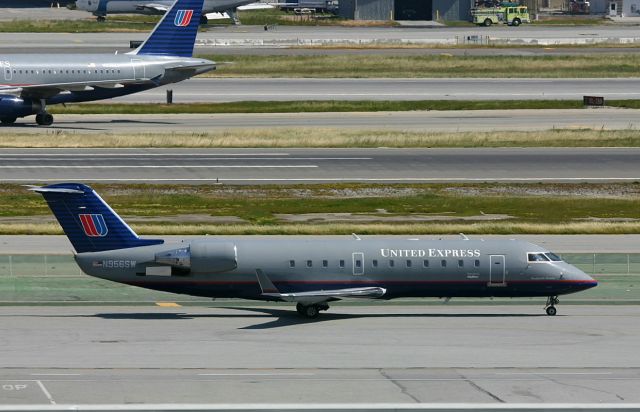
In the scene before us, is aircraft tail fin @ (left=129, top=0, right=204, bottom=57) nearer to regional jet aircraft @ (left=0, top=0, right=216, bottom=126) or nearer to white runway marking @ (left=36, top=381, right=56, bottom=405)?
regional jet aircraft @ (left=0, top=0, right=216, bottom=126)

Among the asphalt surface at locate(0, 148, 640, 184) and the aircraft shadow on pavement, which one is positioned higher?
the aircraft shadow on pavement

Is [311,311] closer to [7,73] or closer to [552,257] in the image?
[552,257]

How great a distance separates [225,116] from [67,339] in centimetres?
5871

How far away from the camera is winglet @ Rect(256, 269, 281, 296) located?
3938cm

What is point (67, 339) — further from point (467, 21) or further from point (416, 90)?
point (467, 21)

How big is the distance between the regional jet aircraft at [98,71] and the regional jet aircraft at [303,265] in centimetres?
4797

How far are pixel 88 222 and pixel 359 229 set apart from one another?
56.3ft

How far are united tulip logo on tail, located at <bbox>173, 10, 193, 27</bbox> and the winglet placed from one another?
171 feet

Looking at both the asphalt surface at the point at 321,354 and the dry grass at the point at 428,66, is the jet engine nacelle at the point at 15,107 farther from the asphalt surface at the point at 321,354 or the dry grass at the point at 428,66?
the asphalt surface at the point at 321,354

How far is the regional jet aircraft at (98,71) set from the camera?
86.2m

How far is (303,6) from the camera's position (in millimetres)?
192125

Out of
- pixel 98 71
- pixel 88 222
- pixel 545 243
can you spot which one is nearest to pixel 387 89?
pixel 98 71

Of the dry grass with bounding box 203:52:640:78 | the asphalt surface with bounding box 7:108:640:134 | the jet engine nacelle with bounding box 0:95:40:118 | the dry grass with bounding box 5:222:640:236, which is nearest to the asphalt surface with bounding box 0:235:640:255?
the dry grass with bounding box 5:222:640:236

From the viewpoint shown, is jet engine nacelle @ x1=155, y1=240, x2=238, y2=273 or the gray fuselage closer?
jet engine nacelle @ x1=155, y1=240, x2=238, y2=273
